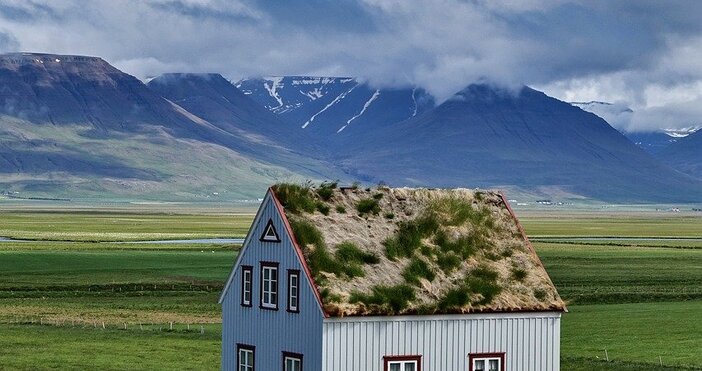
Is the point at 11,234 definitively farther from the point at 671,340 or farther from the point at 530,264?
the point at 530,264

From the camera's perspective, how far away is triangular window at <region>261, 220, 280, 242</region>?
4053cm

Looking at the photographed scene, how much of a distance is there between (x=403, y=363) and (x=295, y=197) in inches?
224

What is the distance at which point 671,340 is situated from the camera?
5856 centimetres

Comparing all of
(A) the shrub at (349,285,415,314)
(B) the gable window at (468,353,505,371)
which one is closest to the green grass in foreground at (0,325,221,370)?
(A) the shrub at (349,285,415,314)

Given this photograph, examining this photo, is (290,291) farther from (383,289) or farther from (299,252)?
(383,289)

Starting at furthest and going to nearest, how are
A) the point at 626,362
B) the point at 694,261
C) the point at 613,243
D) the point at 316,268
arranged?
the point at 613,243 → the point at 694,261 → the point at 626,362 → the point at 316,268

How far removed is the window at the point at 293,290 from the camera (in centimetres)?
3900

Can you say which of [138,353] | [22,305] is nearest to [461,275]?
[138,353]

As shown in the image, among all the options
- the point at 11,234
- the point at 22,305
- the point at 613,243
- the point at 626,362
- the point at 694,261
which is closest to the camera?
the point at 626,362

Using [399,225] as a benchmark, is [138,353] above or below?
below

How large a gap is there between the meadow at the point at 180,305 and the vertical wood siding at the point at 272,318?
8.20 m

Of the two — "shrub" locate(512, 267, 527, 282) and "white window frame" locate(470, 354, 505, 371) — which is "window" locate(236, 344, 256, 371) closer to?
"white window frame" locate(470, 354, 505, 371)

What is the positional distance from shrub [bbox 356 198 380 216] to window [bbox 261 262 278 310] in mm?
3225

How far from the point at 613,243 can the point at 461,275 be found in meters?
122
